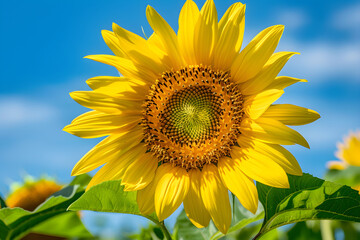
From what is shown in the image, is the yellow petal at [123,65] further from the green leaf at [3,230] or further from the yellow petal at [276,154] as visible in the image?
the green leaf at [3,230]

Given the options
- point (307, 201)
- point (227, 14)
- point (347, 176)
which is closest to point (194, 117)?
point (227, 14)

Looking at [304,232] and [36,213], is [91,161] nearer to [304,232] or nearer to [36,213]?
[36,213]

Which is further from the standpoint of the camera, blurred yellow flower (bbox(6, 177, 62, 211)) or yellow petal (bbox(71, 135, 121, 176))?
blurred yellow flower (bbox(6, 177, 62, 211))

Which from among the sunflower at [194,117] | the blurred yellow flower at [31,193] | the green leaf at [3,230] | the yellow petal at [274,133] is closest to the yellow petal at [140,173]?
the sunflower at [194,117]

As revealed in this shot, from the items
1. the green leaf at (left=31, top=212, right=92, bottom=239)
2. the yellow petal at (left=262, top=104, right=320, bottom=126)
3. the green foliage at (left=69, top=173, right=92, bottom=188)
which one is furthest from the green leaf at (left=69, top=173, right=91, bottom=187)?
the yellow petal at (left=262, top=104, right=320, bottom=126)

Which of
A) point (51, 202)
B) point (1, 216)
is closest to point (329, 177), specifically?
point (51, 202)

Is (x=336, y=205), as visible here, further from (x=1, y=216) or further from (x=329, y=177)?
(x=1, y=216)

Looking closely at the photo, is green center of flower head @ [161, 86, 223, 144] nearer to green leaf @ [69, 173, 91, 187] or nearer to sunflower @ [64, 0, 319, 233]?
sunflower @ [64, 0, 319, 233]
